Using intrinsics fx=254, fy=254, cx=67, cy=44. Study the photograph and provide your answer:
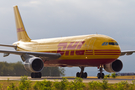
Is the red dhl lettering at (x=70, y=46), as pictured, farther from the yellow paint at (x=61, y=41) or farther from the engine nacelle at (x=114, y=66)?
the engine nacelle at (x=114, y=66)

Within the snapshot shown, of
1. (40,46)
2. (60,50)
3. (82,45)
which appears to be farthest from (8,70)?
(82,45)

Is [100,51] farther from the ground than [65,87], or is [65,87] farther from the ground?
[100,51]

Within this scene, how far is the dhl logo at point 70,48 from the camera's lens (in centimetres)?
2353

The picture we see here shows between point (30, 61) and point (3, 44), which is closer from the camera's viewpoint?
point (30, 61)

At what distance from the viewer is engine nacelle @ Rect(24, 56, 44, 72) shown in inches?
907

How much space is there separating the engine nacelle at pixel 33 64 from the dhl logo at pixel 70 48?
2.81 metres

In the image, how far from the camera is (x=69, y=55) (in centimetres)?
2447

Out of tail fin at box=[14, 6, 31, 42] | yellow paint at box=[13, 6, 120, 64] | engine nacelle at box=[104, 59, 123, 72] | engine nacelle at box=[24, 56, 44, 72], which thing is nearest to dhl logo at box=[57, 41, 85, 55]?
yellow paint at box=[13, 6, 120, 64]

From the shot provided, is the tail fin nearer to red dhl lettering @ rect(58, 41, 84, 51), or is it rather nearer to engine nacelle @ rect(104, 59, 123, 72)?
red dhl lettering @ rect(58, 41, 84, 51)

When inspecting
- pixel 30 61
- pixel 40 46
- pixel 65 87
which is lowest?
pixel 65 87

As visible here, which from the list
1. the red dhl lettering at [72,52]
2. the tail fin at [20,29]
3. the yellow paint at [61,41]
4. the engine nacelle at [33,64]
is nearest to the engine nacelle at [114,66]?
the yellow paint at [61,41]

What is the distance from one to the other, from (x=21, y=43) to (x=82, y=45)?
37.8 feet

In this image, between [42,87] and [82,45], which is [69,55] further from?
[42,87]

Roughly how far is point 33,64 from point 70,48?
12.6 feet
